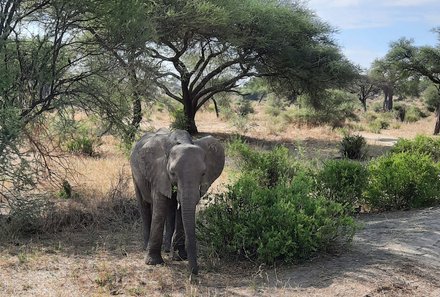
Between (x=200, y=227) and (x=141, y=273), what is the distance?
105 cm

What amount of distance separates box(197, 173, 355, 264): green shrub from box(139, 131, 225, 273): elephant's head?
62 cm

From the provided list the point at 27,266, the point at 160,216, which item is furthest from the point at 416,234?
the point at 27,266

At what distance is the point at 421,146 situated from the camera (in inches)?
505

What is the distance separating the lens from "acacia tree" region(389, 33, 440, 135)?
2702 centimetres

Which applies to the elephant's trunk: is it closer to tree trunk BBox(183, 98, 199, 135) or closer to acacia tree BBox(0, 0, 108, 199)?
acacia tree BBox(0, 0, 108, 199)

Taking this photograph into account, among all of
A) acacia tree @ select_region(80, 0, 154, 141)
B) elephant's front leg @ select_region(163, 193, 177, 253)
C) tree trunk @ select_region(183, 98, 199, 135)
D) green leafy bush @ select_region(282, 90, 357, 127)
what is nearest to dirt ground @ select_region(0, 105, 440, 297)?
elephant's front leg @ select_region(163, 193, 177, 253)

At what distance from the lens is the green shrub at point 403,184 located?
8.86 m

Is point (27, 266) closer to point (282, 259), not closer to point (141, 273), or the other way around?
point (141, 273)

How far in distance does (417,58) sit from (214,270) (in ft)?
79.9

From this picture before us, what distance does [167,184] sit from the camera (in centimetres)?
555

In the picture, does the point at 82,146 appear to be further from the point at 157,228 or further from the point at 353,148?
the point at 157,228

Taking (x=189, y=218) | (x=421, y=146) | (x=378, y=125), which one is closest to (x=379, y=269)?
(x=189, y=218)

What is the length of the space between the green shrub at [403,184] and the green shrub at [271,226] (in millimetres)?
2679

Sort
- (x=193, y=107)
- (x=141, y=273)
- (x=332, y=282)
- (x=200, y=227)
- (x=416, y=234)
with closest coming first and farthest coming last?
(x=332, y=282) → (x=141, y=273) → (x=200, y=227) → (x=416, y=234) → (x=193, y=107)
